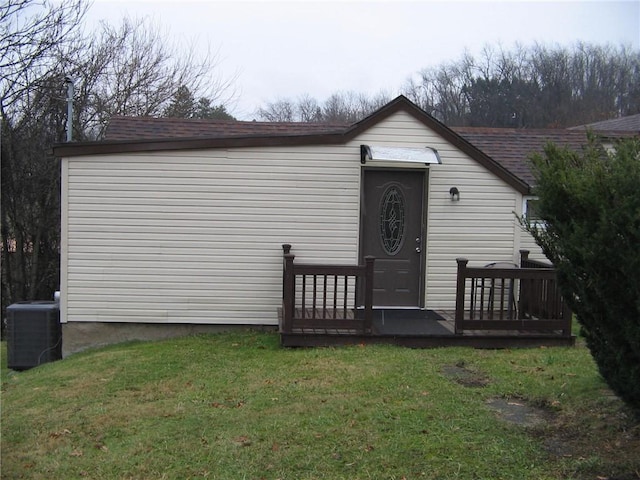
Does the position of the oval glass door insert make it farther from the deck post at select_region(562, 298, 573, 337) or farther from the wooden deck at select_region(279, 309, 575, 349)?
the deck post at select_region(562, 298, 573, 337)

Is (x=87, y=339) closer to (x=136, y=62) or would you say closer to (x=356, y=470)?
(x=356, y=470)

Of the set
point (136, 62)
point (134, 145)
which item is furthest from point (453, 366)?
point (136, 62)

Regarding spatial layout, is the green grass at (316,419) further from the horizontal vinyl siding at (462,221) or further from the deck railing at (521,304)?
the horizontal vinyl siding at (462,221)

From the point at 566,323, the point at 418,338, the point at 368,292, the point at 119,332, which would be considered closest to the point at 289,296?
the point at 368,292

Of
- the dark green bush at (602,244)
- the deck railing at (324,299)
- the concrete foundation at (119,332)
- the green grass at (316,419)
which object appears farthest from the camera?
the concrete foundation at (119,332)

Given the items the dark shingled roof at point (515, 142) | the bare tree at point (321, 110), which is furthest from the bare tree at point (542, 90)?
the dark shingled roof at point (515, 142)

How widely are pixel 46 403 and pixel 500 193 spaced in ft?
22.1

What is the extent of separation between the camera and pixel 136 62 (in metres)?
19.6

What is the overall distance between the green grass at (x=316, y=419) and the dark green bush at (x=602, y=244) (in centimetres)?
64

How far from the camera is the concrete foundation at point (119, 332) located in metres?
8.77

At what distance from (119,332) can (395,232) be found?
169 inches

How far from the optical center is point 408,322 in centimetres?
831

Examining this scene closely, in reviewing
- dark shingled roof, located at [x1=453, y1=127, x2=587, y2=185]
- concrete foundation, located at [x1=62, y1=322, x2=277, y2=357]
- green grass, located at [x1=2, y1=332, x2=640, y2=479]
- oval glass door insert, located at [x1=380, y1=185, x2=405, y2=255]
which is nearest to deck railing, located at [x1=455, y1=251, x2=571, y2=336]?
green grass, located at [x1=2, y1=332, x2=640, y2=479]

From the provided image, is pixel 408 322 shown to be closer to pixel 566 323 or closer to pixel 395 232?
pixel 395 232
